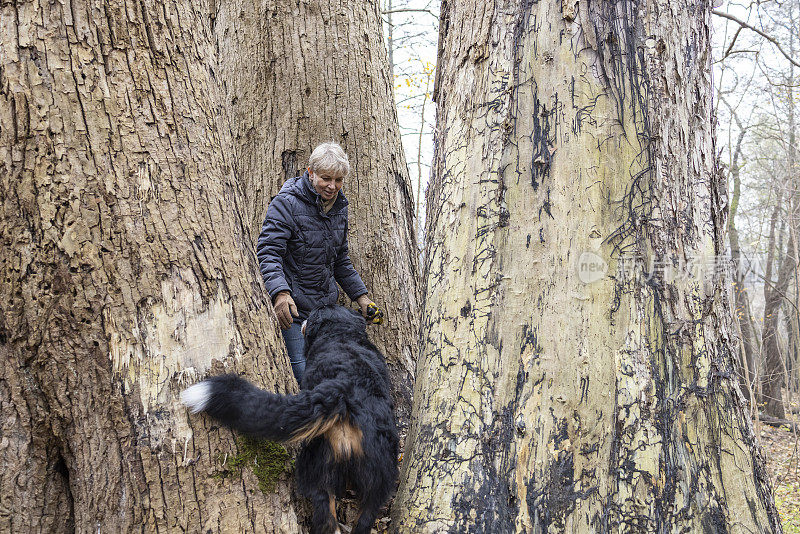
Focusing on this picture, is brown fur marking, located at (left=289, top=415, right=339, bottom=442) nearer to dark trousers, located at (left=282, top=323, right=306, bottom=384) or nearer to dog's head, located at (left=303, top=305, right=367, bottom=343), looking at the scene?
dog's head, located at (left=303, top=305, right=367, bottom=343)

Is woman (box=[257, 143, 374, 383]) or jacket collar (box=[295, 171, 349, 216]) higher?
jacket collar (box=[295, 171, 349, 216])

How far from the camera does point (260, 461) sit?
2.68 metres

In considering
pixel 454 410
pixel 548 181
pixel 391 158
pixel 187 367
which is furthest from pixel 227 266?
pixel 391 158

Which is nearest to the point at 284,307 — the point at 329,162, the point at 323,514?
the point at 329,162

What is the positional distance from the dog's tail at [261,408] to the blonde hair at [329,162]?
1972mm

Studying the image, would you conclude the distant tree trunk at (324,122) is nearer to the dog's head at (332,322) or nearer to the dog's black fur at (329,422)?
the dog's head at (332,322)

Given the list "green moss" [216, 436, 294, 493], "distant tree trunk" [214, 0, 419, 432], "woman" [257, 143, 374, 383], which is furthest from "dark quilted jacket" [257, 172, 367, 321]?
"green moss" [216, 436, 294, 493]

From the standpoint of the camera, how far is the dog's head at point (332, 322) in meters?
4.04

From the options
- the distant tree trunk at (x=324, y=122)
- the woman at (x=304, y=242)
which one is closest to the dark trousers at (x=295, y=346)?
the woman at (x=304, y=242)

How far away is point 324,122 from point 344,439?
3.37m

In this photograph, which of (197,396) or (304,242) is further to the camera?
(304,242)

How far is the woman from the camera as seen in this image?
4.23 m

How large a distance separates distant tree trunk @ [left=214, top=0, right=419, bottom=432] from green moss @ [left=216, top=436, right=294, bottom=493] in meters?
2.48

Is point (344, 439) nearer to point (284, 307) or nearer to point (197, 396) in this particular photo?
point (197, 396)
